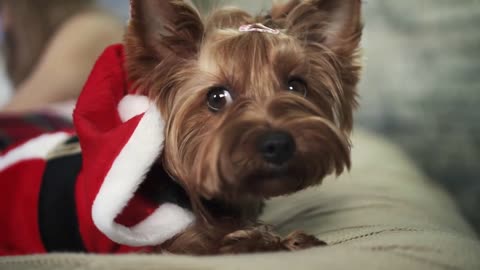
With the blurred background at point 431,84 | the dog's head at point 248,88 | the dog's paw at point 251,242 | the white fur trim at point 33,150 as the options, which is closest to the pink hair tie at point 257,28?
the dog's head at point 248,88

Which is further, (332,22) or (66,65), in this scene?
(66,65)

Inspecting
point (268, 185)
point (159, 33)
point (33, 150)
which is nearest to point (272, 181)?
point (268, 185)

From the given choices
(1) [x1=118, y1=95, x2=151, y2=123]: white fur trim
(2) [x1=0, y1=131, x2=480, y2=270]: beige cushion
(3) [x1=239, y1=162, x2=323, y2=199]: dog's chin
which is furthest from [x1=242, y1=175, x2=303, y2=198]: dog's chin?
(1) [x1=118, y1=95, x2=151, y2=123]: white fur trim

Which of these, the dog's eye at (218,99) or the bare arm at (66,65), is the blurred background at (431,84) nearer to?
the bare arm at (66,65)

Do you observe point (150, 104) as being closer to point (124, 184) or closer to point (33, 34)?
point (124, 184)

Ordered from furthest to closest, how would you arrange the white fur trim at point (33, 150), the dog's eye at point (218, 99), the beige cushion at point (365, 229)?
the white fur trim at point (33, 150), the dog's eye at point (218, 99), the beige cushion at point (365, 229)

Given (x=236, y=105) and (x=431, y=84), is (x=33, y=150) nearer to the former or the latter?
(x=236, y=105)
